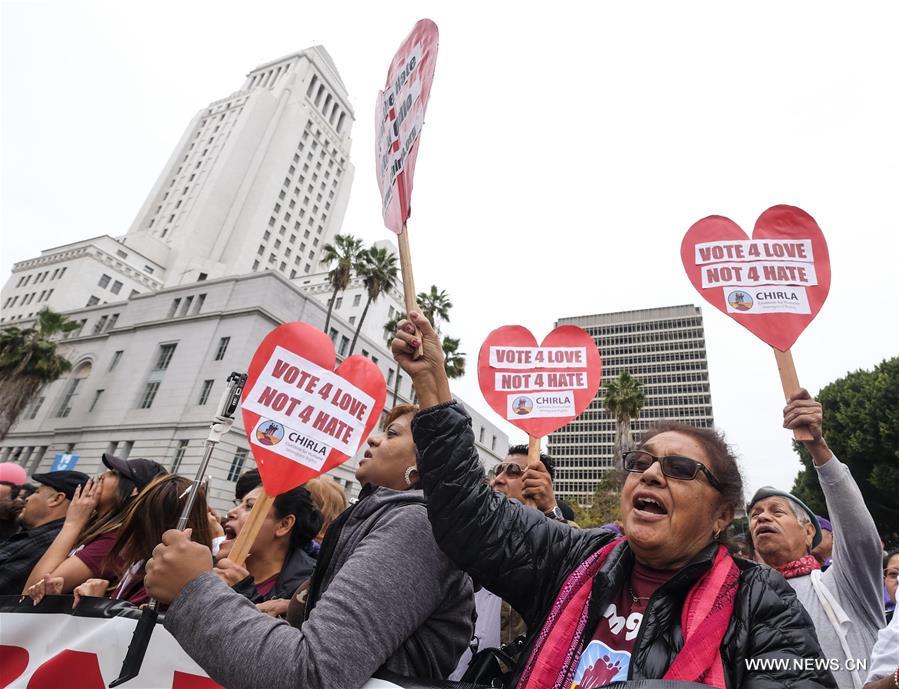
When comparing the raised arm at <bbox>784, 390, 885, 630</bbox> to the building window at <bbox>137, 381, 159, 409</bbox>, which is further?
the building window at <bbox>137, 381, 159, 409</bbox>

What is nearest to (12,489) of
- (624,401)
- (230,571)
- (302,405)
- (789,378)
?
(302,405)

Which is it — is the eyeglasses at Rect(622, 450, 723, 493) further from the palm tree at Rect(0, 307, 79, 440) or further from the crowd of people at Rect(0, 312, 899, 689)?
the palm tree at Rect(0, 307, 79, 440)

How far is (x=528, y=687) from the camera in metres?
1.46

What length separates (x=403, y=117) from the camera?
259 centimetres

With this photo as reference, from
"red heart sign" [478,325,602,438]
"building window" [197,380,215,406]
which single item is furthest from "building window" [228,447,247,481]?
"red heart sign" [478,325,602,438]

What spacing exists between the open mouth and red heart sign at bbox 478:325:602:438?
265 cm

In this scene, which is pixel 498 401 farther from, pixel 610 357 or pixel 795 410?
pixel 610 357

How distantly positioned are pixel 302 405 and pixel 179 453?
30.5 metres

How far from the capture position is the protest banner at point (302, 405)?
371 cm

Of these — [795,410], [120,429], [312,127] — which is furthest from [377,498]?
[312,127]

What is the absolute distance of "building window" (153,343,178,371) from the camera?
3500cm

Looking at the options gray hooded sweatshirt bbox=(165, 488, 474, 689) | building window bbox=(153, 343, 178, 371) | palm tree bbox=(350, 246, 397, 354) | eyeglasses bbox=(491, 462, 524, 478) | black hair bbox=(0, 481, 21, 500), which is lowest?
gray hooded sweatshirt bbox=(165, 488, 474, 689)

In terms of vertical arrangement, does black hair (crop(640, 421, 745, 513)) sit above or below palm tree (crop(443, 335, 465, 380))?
below

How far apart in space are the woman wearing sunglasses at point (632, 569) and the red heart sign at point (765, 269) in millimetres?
1674
